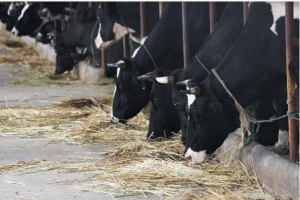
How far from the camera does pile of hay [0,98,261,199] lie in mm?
6645

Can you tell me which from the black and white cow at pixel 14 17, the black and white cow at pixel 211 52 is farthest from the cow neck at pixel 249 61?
the black and white cow at pixel 14 17

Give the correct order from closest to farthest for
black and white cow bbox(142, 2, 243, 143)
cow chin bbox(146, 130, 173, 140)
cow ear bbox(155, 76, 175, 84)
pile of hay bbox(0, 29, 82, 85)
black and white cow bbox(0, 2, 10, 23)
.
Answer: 1. black and white cow bbox(142, 2, 243, 143)
2. cow ear bbox(155, 76, 175, 84)
3. cow chin bbox(146, 130, 173, 140)
4. pile of hay bbox(0, 29, 82, 85)
5. black and white cow bbox(0, 2, 10, 23)

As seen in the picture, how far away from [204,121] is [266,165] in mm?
776

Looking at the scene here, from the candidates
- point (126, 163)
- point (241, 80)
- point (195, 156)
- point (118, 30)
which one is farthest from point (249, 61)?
point (118, 30)

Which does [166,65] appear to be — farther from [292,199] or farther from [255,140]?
[292,199]

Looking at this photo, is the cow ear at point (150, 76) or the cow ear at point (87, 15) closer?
the cow ear at point (150, 76)

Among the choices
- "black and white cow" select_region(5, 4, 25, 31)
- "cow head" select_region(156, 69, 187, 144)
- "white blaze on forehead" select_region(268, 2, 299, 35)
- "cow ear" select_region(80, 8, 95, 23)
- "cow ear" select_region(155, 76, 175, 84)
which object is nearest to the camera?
"white blaze on forehead" select_region(268, 2, 299, 35)

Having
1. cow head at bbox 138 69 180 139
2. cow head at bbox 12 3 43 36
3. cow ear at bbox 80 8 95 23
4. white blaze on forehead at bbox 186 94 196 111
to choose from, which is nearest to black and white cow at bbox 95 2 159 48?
cow ear at bbox 80 8 95 23

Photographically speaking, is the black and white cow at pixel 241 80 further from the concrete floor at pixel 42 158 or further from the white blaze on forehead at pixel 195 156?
the concrete floor at pixel 42 158

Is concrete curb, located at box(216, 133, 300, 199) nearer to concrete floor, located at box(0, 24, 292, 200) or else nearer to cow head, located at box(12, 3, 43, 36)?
concrete floor, located at box(0, 24, 292, 200)

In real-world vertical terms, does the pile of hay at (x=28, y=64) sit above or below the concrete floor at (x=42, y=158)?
below

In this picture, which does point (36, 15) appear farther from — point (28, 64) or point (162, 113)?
point (162, 113)

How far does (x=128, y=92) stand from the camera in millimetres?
9305

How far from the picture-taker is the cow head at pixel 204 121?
7.12 m
